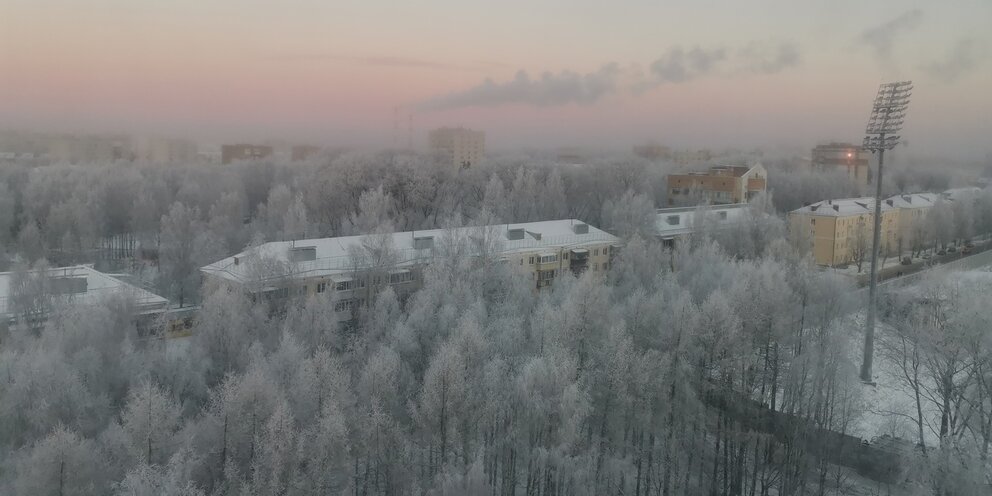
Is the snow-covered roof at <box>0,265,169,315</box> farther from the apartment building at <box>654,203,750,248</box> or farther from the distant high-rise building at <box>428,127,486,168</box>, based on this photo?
the distant high-rise building at <box>428,127,486,168</box>

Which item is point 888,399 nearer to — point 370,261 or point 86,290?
point 370,261

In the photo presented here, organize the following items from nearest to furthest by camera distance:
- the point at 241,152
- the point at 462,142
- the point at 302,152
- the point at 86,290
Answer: the point at 86,290
the point at 302,152
the point at 241,152
the point at 462,142

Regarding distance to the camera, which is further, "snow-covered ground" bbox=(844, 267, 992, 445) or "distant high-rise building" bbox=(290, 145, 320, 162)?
"distant high-rise building" bbox=(290, 145, 320, 162)

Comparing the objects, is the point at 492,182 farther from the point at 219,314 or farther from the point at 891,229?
the point at 219,314

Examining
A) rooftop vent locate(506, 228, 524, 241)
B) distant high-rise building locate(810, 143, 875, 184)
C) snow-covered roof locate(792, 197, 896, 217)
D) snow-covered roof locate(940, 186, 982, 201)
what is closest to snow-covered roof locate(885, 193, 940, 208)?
snow-covered roof locate(940, 186, 982, 201)

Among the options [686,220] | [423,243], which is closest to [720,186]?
[686,220]

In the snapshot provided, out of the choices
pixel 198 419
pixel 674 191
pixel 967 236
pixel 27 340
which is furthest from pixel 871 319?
pixel 674 191
